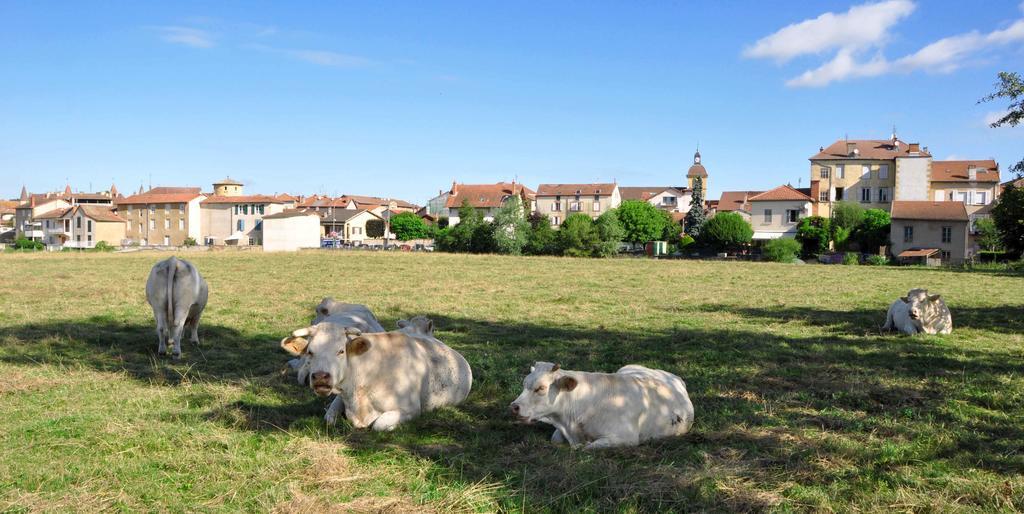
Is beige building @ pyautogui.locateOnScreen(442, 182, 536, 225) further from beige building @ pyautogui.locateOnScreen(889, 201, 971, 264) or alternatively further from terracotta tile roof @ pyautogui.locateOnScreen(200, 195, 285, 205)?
beige building @ pyautogui.locateOnScreen(889, 201, 971, 264)

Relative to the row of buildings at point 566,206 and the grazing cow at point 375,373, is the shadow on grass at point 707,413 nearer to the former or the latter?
the grazing cow at point 375,373

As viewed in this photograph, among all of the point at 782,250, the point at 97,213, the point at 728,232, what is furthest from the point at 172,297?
the point at 97,213

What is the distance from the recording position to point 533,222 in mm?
85000

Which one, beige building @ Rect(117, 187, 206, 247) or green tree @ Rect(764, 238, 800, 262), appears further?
beige building @ Rect(117, 187, 206, 247)

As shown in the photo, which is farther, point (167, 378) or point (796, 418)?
point (167, 378)

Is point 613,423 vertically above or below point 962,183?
below

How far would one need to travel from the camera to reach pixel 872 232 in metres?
68.1

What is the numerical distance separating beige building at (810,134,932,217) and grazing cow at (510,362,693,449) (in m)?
81.2

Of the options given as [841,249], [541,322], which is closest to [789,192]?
[841,249]

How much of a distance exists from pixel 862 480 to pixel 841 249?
70085 millimetres

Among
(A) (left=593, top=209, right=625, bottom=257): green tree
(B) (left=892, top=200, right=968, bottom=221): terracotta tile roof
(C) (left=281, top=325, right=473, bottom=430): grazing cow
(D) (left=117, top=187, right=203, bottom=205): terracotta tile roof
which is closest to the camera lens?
(C) (left=281, top=325, right=473, bottom=430): grazing cow

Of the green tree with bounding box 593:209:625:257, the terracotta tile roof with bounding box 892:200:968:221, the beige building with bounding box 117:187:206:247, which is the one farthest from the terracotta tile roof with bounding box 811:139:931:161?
the beige building with bounding box 117:187:206:247

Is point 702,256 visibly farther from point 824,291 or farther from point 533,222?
point 824,291

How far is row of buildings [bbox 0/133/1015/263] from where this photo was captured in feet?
228
